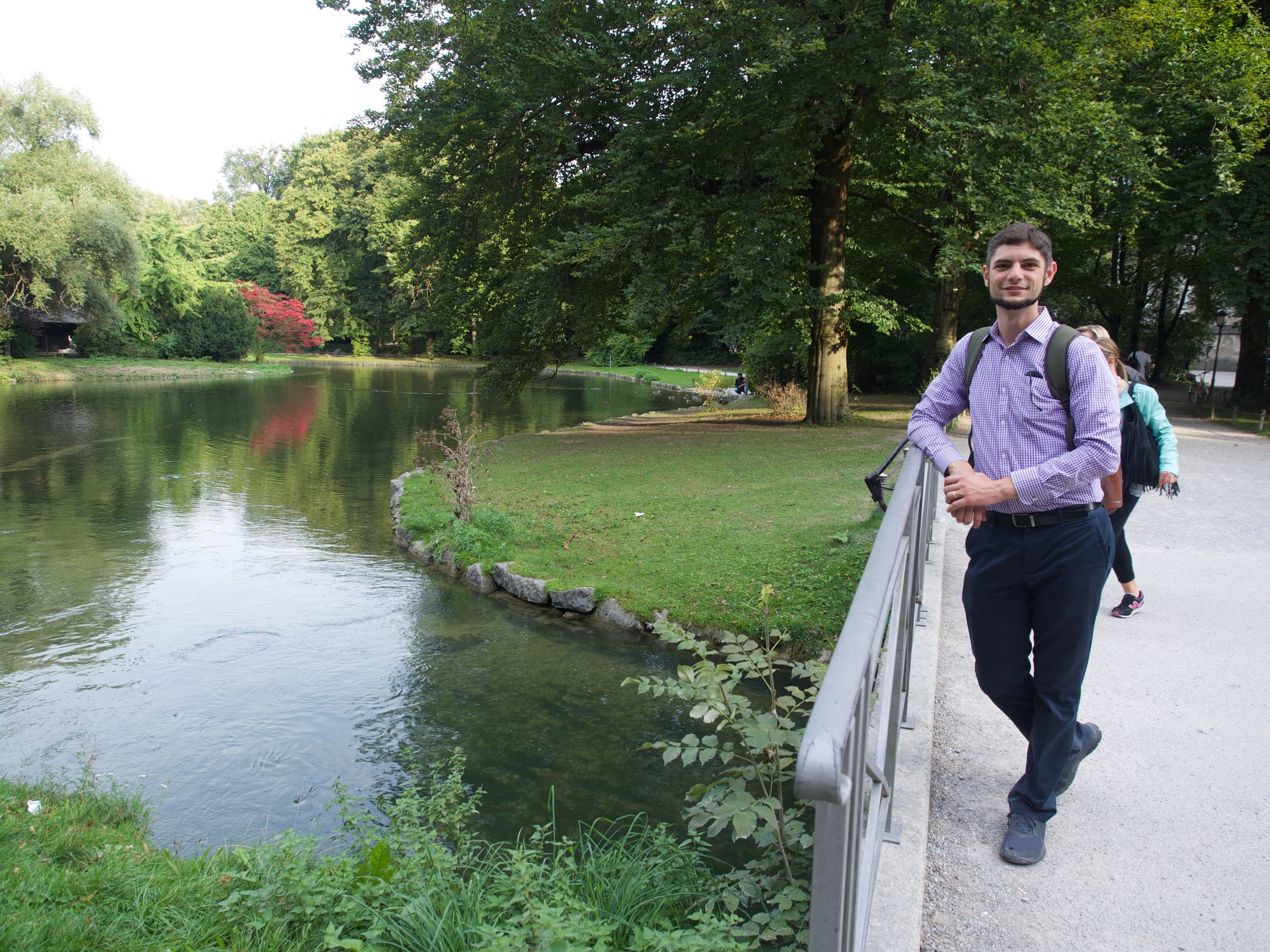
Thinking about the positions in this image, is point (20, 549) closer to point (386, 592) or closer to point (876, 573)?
point (386, 592)

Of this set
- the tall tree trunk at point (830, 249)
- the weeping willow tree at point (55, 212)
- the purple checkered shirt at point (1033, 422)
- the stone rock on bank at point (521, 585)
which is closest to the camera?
the purple checkered shirt at point (1033, 422)

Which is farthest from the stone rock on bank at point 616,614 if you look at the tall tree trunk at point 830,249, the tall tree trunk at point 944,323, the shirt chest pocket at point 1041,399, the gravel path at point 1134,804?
the tall tree trunk at point 944,323

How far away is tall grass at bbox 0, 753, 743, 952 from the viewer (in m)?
2.92

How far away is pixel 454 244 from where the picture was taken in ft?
62.8

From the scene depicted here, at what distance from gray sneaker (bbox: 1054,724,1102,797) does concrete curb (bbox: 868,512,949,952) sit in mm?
460

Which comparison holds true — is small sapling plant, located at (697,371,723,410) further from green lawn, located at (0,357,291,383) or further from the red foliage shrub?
the red foliage shrub

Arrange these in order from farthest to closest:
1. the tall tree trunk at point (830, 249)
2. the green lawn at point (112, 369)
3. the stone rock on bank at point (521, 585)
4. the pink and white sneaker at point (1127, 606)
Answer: the green lawn at point (112, 369) < the tall tree trunk at point (830, 249) < the stone rock on bank at point (521, 585) < the pink and white sneaker at point (1127, 606)

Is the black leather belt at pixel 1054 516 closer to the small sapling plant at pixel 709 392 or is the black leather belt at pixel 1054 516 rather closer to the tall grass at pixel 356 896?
the tall grass at pixel 356 896

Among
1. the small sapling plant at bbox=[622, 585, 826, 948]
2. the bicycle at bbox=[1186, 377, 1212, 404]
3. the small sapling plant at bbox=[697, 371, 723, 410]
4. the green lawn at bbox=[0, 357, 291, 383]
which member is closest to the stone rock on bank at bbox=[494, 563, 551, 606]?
the small sapling plant at bbox=[622, 585, 826, 948]

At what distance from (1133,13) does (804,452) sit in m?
12.0

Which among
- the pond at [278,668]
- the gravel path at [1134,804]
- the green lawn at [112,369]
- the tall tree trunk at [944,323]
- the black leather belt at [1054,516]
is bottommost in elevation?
the pond at [278,668]

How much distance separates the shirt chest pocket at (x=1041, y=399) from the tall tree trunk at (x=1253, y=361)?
23131 millimetres

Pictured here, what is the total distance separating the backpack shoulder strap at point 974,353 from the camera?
3.02 meters

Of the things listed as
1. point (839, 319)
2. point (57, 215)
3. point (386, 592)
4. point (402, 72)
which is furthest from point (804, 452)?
point (57, 215)
